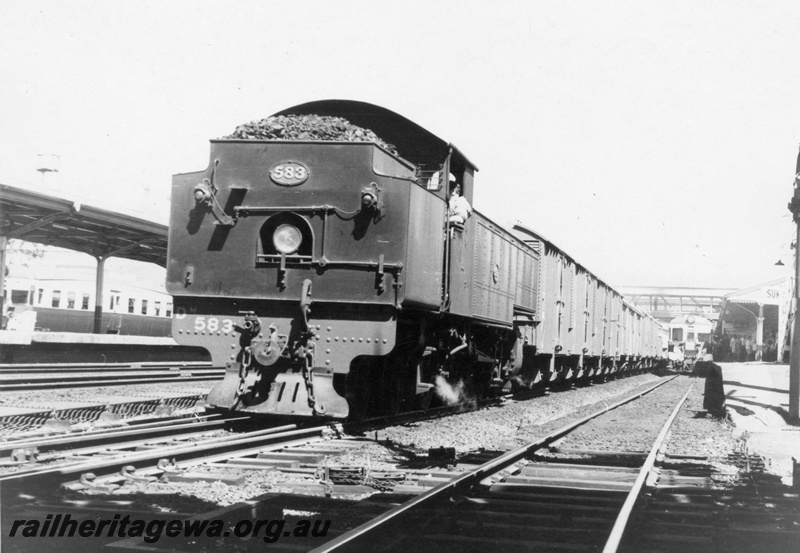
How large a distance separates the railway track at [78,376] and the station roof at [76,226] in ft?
9.68

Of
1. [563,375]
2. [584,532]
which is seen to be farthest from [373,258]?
[563,375]

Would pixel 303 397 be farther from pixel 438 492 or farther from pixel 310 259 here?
pixel 438 492

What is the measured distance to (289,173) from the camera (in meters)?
8.19

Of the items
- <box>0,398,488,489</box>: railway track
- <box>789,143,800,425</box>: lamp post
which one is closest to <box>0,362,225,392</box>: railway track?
<box>0,398,488,489</box>: railway track

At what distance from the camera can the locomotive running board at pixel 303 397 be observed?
24.8 ft

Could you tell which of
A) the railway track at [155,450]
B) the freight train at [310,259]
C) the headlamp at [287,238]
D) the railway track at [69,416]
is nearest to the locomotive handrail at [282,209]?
the freight train at [310,259]

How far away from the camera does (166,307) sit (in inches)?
1400

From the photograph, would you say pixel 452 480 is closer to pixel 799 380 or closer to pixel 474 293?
pixel 474 293

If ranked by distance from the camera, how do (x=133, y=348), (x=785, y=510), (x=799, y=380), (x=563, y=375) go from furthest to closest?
(x=133, y=348), (x=563, y=375), (x=799, y=380), (x=785, y=510)

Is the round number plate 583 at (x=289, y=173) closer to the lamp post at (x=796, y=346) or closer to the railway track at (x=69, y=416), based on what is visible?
the railway track at (x=69, y=416)

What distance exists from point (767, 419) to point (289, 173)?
8.51m

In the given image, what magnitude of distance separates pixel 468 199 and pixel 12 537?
7.36 meters

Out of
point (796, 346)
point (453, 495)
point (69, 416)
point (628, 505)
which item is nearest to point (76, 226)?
point (69, 416)

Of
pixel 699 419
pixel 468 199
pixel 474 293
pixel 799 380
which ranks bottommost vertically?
pixel 699 419
